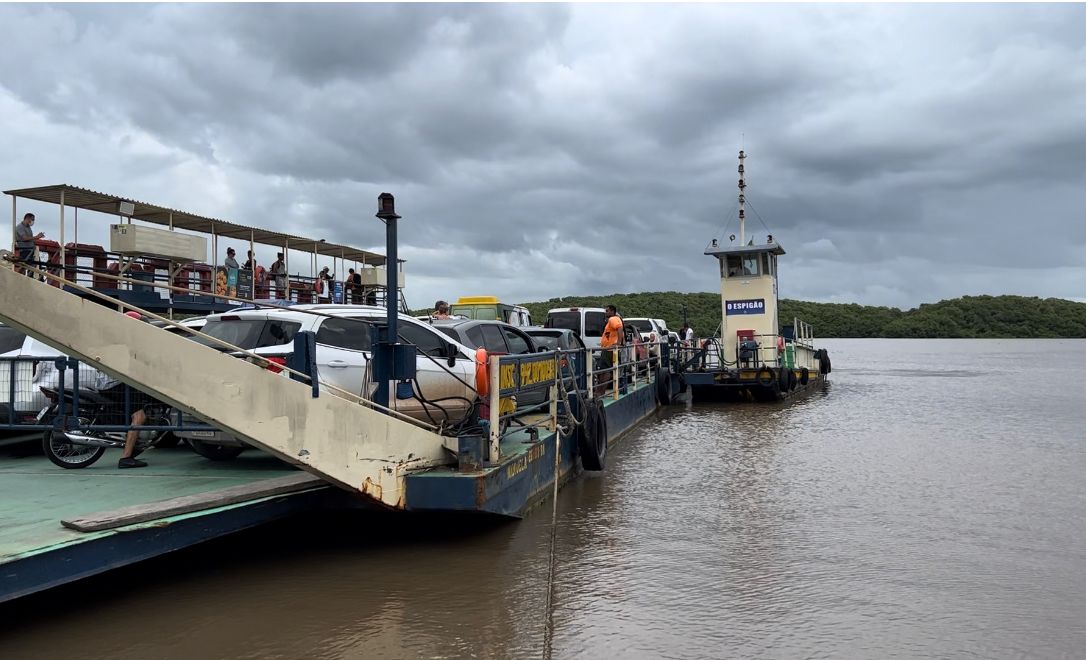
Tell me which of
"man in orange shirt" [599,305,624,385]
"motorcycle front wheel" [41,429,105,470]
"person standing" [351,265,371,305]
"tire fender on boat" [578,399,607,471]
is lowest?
"tire fender on boat" [578,399,607,471]

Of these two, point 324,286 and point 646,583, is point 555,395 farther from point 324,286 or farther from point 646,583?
point 324,286

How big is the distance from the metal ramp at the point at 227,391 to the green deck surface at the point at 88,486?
0.94m

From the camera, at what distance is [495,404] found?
6.86 meters

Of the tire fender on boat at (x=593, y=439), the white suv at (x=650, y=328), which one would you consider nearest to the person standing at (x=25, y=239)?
the tire fender on boat at (x=593, y=439)

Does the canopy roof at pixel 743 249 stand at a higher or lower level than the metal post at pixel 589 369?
higher

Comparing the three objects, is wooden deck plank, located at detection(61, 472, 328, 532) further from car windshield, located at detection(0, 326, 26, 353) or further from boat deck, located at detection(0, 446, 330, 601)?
car windshield, located at detection(0, 326, 26, 353)

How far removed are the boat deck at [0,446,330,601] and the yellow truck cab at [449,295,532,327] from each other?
1339 centimetres

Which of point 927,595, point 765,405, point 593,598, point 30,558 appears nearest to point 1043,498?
point 927,595

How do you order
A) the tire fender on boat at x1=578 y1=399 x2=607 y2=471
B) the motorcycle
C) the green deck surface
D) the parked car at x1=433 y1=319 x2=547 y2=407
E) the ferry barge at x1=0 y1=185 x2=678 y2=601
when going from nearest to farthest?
the green deck surface, the ferry barge at x1=0 y1=185 x2=678 y2=601, the motorcycle, the parked car at x1=433 y1=319 x2=547 y2=407, the tire fender on boat at x1=578 y1=399 x2=607 y2=471

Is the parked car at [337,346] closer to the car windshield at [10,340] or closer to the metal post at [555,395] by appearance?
the metal post at [555,395]

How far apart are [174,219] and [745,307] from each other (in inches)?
601

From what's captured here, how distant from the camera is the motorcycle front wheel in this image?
7.25m

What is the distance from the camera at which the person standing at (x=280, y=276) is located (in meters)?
20.4

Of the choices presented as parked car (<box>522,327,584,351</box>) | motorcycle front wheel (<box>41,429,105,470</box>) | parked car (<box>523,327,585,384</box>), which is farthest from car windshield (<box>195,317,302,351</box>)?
parked car (<box>522,327,584,351</box>)
